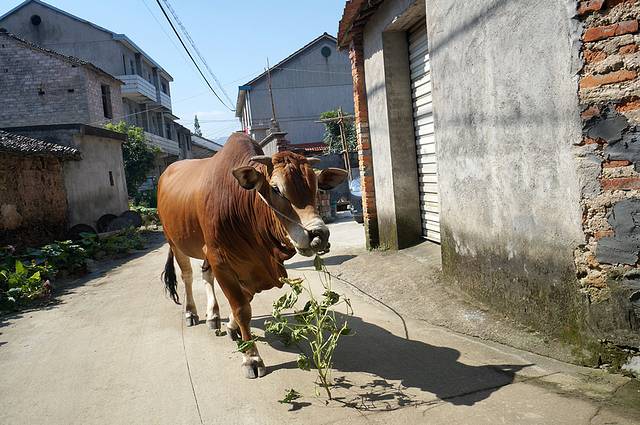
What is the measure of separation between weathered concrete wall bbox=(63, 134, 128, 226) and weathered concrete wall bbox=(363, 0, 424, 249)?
33.1 ft

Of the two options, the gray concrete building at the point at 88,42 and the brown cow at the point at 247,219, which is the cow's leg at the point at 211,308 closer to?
the brown cow at the point at 247,219

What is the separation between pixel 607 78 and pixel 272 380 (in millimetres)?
3100

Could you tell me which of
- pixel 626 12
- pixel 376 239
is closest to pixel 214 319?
pixel 376 239

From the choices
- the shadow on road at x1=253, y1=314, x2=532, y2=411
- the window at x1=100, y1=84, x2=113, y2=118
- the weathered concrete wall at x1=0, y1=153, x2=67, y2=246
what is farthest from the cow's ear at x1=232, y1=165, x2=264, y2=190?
the window at x1=100, y1=84, x2=113, y2=118

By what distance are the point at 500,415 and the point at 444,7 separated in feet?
12.6

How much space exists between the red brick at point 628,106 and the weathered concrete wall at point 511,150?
9.7 inches

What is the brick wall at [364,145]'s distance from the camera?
808 centimetres

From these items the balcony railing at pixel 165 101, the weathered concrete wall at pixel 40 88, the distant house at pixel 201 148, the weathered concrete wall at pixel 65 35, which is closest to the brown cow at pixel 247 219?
the weathered concrete wall at pixel 40 88

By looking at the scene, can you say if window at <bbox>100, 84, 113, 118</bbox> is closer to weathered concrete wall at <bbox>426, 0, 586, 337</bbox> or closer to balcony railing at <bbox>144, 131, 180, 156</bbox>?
balcony railing at <bbox>144, 131, 180, 156</bbox>

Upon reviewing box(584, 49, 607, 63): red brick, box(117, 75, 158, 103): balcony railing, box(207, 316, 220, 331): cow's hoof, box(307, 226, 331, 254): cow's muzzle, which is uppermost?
box(117, 75, 158, 103): balcony railing

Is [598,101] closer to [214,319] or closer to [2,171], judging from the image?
[214,319]

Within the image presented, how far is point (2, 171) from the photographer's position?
10.8 meters

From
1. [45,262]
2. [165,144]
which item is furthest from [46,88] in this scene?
[45,262]

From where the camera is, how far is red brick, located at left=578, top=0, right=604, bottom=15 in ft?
10.7
